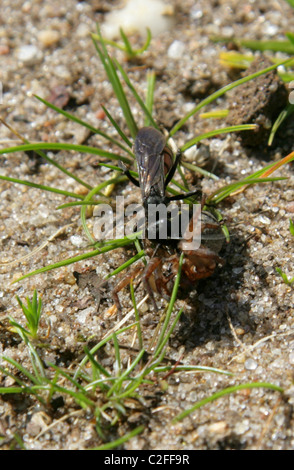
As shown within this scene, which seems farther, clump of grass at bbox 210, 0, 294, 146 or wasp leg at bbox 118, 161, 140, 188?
clump of grass at bbox 210, 0, 294, 146

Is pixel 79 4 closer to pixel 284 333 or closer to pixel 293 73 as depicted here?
pixel 293 73

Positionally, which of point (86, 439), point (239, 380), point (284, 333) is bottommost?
point (86, 439)

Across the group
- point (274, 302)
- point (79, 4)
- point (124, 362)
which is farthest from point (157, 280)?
point (79, 4)

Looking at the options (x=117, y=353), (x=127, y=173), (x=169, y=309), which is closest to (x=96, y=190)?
(x=127, y=173)

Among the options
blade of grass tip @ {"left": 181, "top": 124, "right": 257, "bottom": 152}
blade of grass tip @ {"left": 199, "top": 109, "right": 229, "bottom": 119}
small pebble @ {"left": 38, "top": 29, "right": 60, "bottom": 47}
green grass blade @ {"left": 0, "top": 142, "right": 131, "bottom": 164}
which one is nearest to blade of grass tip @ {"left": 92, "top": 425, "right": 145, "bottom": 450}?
green grass blade @ {"left": 0, "top": 142, "right": 131, "bottom": 164}

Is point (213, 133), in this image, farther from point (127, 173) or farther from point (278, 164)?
point (127, 173)

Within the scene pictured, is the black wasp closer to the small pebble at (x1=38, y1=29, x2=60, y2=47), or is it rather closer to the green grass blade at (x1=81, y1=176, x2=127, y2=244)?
the green grass blade at (x1=81, y1=176, x2=127, y2=244)

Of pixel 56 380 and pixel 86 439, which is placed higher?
pixel 56 380

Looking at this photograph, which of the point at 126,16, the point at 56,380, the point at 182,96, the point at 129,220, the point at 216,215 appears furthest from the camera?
the point at 126,16
